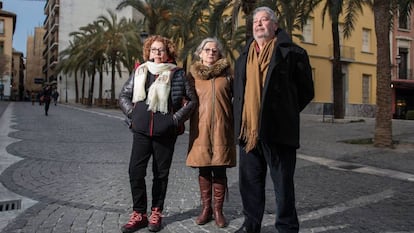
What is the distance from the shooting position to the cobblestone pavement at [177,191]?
4.32 meters

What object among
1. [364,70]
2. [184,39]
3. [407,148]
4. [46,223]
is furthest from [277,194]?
[364,70]

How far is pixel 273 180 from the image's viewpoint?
11.4 feet

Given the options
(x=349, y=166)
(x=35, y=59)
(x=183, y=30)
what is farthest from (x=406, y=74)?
(x=35, y=59)

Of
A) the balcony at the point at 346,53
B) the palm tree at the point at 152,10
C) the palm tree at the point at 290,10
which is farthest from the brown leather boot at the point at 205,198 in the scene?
the balcony at the point at 346,53

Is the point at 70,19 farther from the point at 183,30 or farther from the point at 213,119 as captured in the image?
the point at 213,119

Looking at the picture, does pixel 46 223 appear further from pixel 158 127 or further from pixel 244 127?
pixel 244 127

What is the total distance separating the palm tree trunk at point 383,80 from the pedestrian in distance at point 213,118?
27.3 feet

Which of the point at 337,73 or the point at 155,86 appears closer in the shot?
the point at 155,86

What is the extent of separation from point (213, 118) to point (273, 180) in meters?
0.90

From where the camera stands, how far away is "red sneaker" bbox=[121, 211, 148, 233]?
400 centimetres

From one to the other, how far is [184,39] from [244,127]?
26.1 meters

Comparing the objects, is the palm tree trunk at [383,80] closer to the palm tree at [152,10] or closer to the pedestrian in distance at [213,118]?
the pedestrian in distance at [213,118]

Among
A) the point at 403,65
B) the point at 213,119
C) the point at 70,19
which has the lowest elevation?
the point at 213,119

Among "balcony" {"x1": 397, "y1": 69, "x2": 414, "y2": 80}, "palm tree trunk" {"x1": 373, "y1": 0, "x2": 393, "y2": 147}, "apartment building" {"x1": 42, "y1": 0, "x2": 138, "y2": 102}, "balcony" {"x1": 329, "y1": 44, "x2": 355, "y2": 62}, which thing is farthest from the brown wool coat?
"apartment building" {"x1": 42, "y1": 0, "x2": 138, "y2": 102}
